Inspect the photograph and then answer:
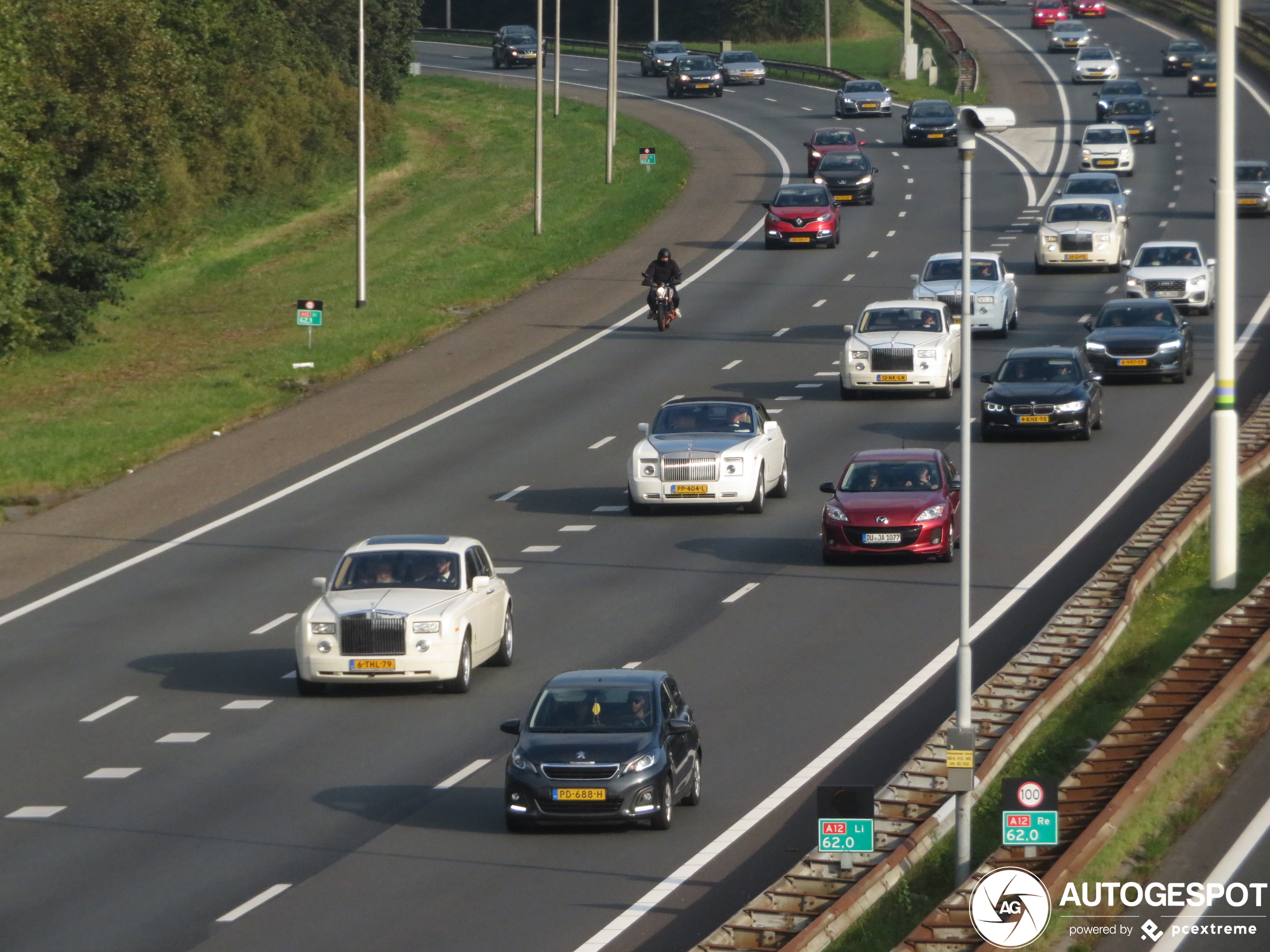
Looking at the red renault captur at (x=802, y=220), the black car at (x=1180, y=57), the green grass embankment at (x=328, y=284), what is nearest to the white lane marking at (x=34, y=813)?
the green grass embankment at (x=328, y=284)

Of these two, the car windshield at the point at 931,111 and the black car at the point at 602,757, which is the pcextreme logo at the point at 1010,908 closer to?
the black car at the point at 602,757

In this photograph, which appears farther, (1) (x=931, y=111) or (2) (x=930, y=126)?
(1) (x=931, y=111)

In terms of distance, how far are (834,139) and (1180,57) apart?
34.5m

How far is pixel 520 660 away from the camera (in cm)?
2569

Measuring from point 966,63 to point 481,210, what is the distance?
41.6m

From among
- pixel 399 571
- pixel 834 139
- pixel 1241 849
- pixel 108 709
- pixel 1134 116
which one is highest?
pixel 1134 116

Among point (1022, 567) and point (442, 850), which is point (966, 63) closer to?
point (1022, 567)

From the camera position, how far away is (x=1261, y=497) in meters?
32.4

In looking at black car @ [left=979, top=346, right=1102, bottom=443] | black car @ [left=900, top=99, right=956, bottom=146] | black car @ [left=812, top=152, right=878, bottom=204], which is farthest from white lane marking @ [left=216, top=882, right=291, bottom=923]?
black car @ [left=900, top=99, right=956, bottom=146]

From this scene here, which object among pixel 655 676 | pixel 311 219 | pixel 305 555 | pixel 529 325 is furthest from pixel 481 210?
pixel 655 676

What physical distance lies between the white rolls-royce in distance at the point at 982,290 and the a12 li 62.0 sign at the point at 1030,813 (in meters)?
31.1

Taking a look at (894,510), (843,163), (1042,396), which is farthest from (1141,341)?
(843,163)

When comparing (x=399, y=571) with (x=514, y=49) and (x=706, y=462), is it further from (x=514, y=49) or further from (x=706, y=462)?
(x=514, y=49)

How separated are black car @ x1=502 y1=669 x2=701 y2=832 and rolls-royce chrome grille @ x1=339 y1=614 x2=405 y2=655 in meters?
4.42
